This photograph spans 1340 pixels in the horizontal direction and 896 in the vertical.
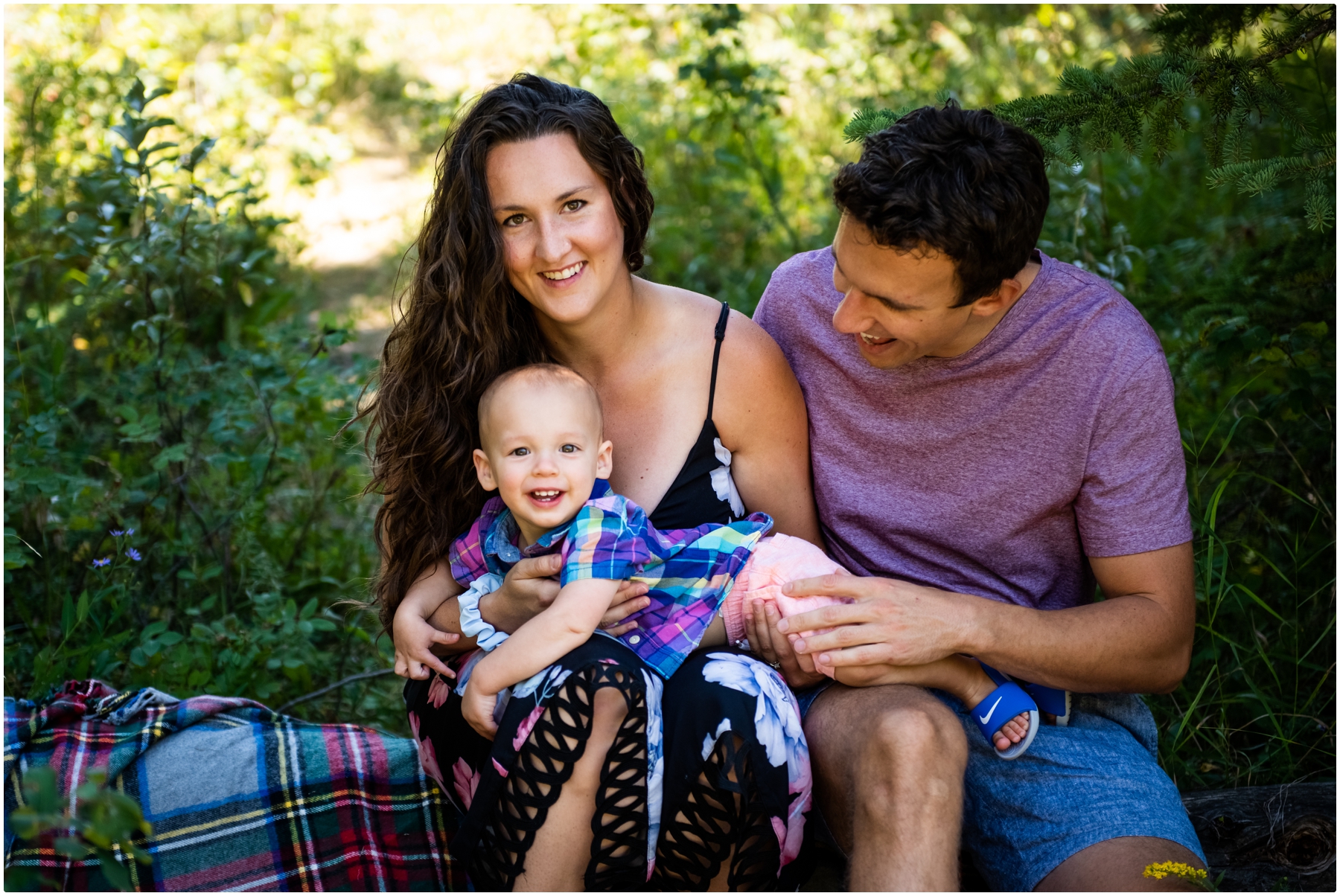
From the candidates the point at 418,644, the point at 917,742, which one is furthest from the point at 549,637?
the point at 917,742

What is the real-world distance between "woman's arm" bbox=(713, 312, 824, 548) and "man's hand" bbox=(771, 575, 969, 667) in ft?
1.22

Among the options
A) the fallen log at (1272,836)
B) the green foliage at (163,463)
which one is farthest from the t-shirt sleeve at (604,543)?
the fallen log at (1272,836)

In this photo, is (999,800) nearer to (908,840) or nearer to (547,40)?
(908,840)

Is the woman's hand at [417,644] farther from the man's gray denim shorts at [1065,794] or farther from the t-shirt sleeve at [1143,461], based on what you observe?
the t-shirt sleeve at [1143,461]

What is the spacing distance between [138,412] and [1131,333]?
277 centimetres

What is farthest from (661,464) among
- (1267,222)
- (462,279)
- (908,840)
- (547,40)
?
(547,40)

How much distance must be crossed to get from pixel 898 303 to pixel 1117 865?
1.04 meters

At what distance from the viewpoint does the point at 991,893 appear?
1943 mm

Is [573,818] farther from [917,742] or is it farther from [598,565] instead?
[917,742]

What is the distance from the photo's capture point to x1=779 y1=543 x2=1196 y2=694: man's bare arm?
1987mm

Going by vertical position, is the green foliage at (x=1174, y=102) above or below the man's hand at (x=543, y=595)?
above

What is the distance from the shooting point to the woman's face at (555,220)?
2.25 meters

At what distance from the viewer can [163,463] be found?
9.69ft

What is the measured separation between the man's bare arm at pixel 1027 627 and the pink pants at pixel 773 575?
8 centimetres
